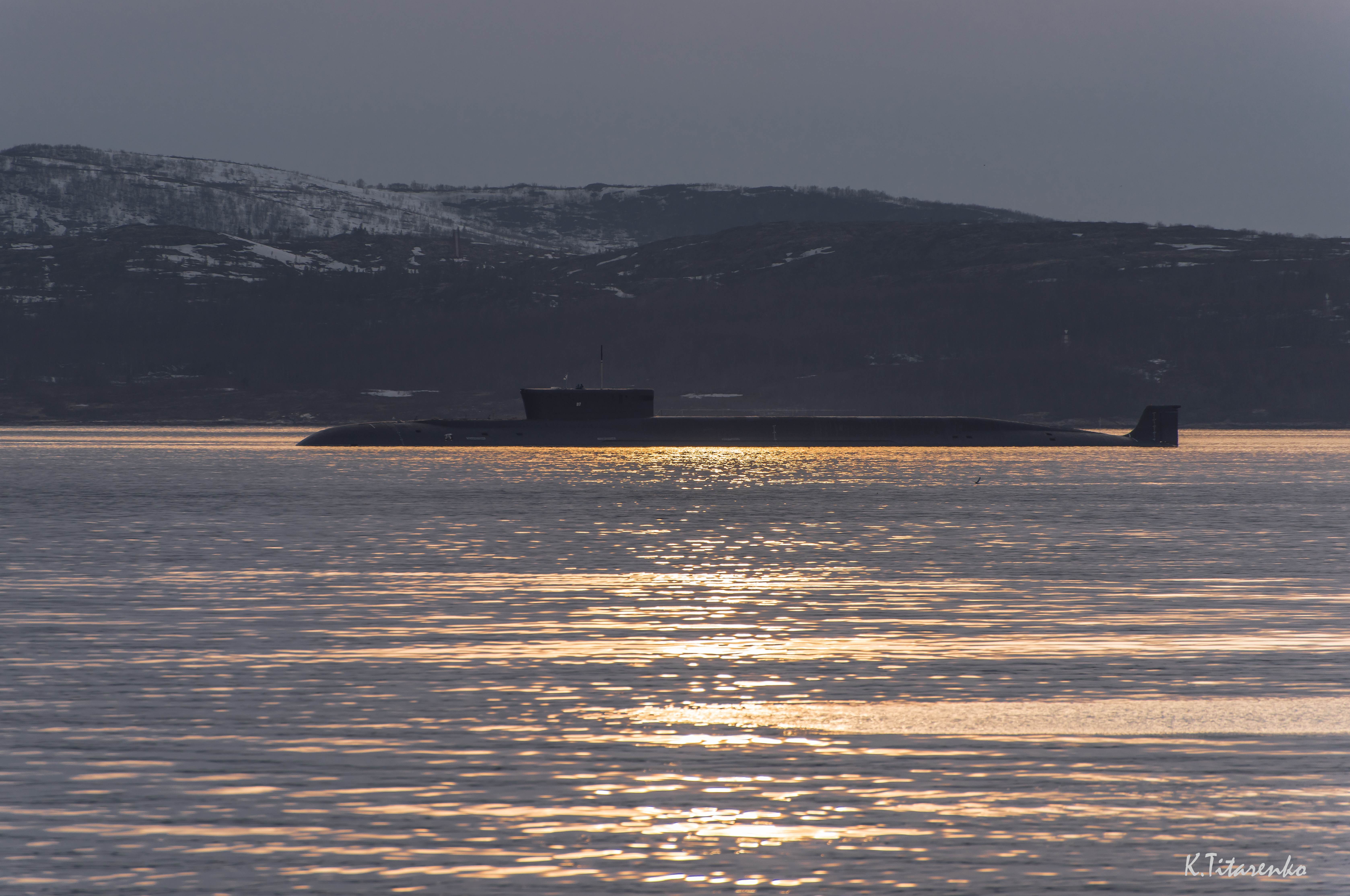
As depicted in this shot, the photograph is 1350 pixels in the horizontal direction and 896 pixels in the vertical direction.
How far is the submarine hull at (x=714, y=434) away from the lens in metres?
104

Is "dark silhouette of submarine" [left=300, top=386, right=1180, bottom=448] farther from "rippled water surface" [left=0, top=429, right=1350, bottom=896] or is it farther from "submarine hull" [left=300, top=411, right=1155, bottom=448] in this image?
"rippled water surface" [left=0, top=429, right=1350, bottom=896]

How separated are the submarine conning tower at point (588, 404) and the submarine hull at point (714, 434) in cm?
42

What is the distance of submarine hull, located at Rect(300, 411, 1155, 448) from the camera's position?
341 ft

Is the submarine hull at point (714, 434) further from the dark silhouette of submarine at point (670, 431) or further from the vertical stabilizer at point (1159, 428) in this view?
the vertical stabilizer at point (1159, 428)

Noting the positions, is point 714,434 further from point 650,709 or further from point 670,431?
point 650,709

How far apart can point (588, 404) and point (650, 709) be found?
287ft

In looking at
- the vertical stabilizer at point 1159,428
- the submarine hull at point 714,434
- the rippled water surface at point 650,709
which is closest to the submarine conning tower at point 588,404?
the submarine hull at point 714,434
